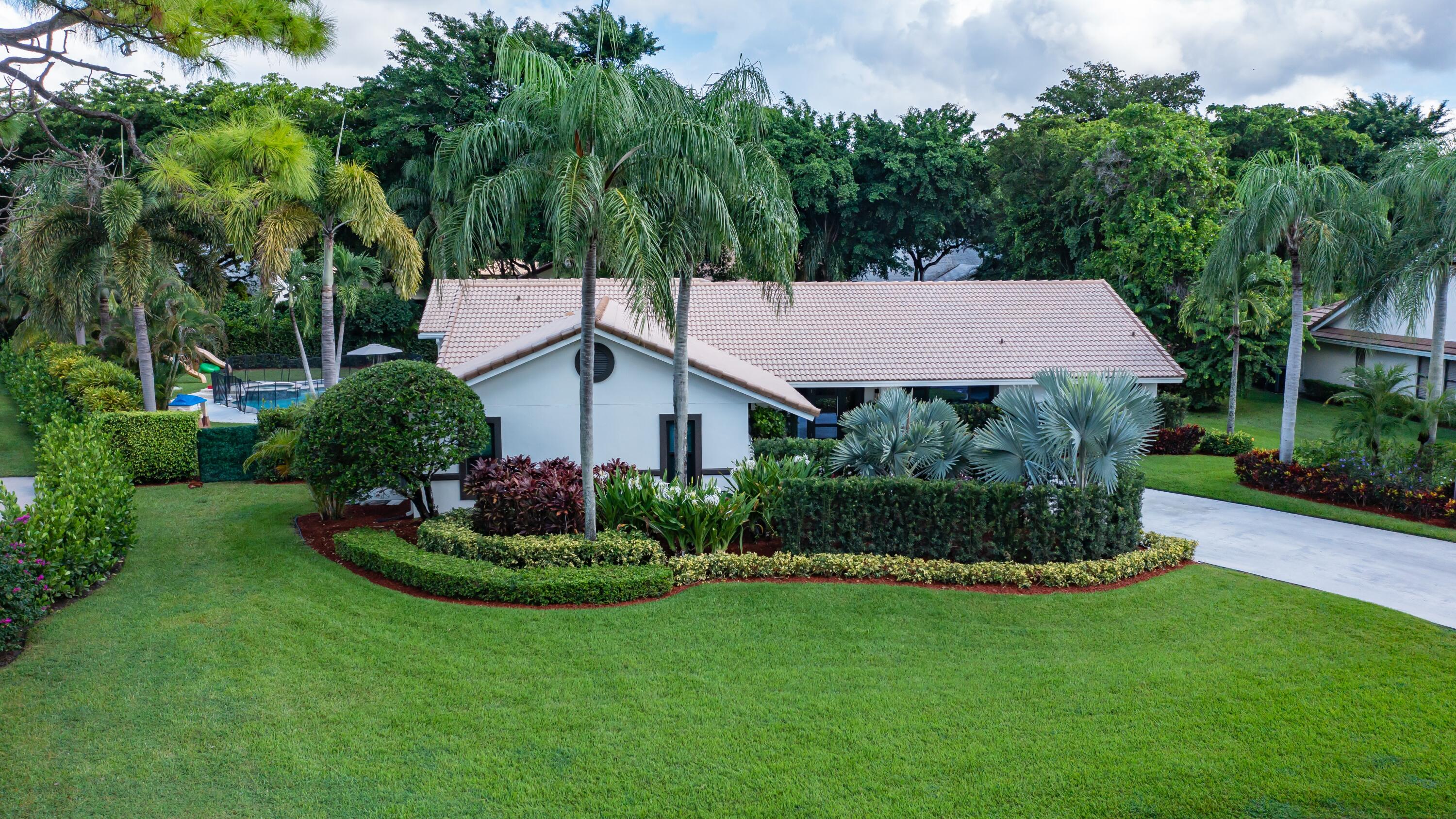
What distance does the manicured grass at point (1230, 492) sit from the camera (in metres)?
16.9

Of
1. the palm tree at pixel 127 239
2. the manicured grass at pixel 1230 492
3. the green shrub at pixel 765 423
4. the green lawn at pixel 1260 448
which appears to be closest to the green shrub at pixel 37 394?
the palm tree at pixel 127 239

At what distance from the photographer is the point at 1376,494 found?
18172mm

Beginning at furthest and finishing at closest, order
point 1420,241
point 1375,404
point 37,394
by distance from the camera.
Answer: point 37,394 → point 1375,404 → point 1420,241

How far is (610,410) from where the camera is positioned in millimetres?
16766

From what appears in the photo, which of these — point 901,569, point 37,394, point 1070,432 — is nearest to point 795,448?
point 901,569

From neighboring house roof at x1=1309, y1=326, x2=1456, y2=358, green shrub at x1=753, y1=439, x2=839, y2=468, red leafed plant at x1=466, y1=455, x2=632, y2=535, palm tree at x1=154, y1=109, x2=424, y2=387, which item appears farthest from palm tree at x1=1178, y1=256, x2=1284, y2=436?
palm tree at x1=154, y1=109, x2=424, y2=387

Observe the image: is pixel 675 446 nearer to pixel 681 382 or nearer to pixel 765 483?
pixel 681 382

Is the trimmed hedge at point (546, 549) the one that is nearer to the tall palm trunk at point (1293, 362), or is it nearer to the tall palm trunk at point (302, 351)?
the tall palm trunk at point (302, 351)

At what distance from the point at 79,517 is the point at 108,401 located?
11.4 m

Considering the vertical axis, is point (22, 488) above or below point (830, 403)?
below

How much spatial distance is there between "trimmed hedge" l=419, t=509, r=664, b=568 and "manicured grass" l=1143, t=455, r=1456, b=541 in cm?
1322

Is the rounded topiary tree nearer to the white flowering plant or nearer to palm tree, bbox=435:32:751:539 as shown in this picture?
palm tree, bbox=435:32:751:539

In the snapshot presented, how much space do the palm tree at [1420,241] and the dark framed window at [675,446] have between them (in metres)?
14.6

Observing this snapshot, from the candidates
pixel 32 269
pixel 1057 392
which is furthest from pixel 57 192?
pixel 1057 392
